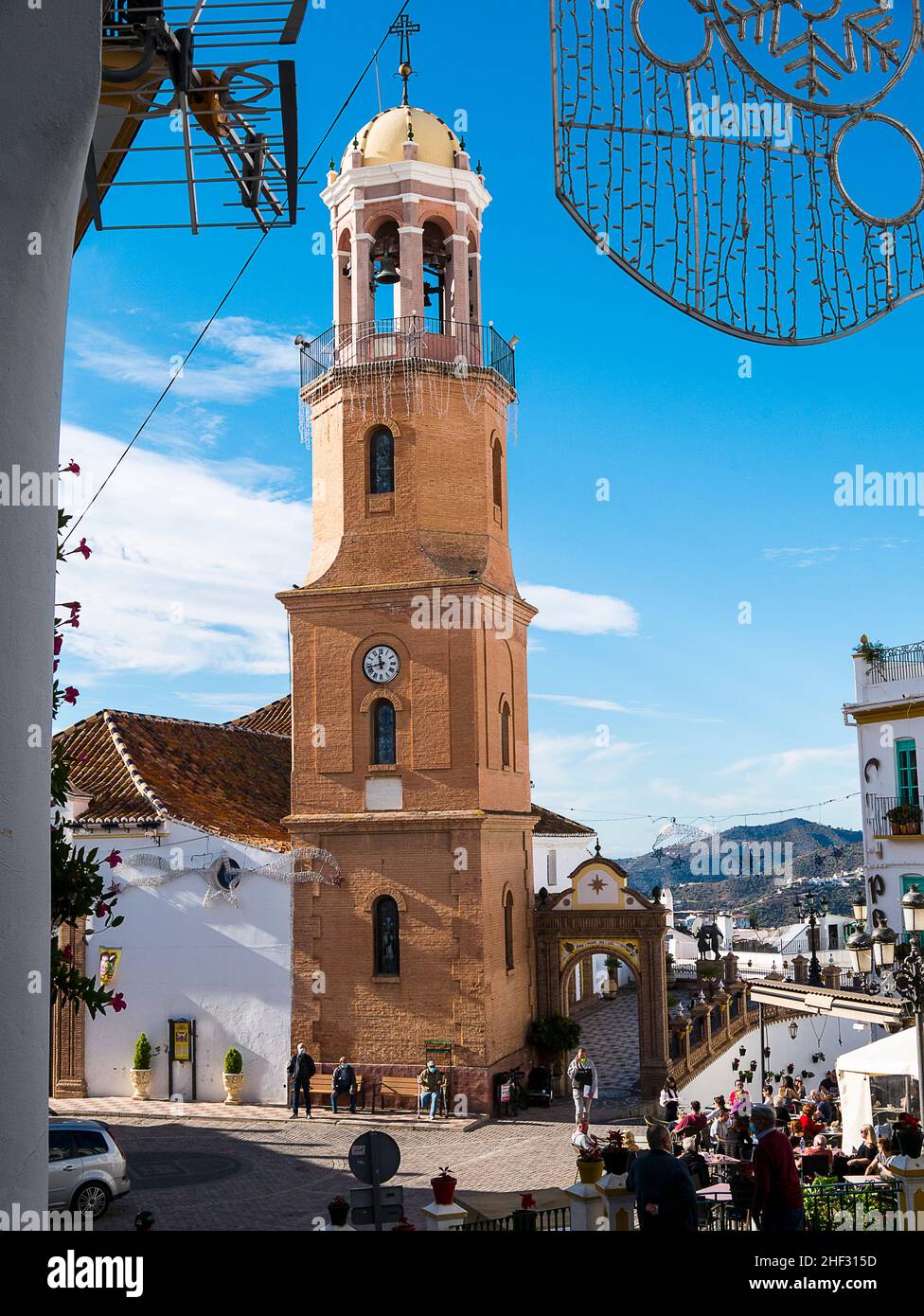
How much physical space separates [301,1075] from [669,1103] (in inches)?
385

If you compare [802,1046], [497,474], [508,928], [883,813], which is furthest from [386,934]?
[802,1046]

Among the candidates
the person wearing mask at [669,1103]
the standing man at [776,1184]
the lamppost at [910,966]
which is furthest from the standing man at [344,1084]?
the standing man at [776,1184]

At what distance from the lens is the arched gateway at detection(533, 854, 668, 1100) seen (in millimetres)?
27922

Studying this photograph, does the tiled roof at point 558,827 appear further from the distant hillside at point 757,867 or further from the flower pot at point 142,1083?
the distant hillside at point 757,867

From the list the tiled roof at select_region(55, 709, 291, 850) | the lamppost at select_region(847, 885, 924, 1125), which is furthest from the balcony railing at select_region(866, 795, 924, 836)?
the tiled roof at select_region(55, 709, 291, 850)

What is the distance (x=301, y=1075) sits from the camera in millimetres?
25906

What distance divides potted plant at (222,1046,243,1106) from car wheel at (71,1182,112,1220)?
964 centimetres

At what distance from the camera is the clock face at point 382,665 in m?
27.7

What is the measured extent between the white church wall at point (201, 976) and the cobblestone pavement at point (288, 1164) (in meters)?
1.86

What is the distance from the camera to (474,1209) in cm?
1372

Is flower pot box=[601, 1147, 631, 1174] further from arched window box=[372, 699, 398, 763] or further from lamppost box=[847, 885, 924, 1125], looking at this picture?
arched window box=[372, 699, 398, 763]
